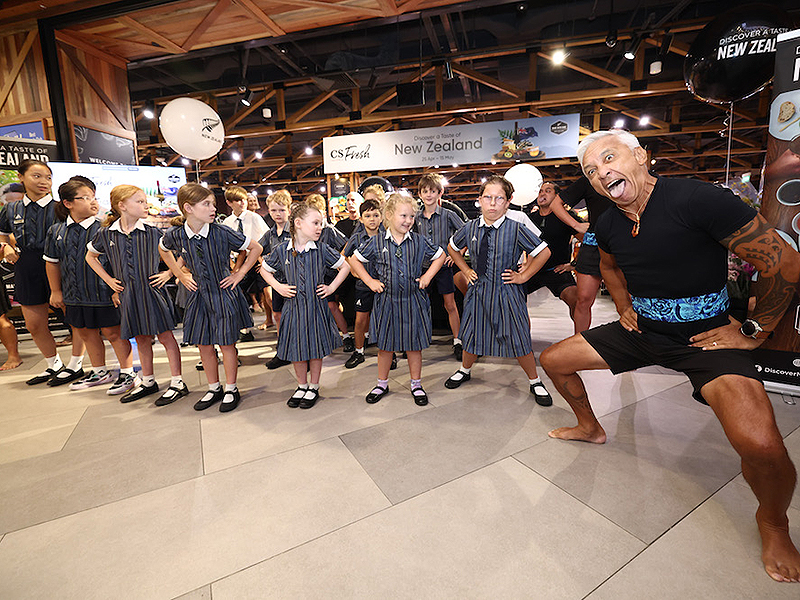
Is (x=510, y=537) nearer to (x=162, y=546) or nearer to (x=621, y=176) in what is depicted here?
(x=162, y=546)

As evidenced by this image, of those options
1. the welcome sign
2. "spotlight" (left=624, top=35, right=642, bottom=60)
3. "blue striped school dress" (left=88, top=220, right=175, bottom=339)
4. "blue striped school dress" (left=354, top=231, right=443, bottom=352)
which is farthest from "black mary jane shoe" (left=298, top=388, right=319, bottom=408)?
"spotlight" (left=624, top=35, right=642, bottom=60)

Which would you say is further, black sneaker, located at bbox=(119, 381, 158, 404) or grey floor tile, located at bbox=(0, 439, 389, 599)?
black sneaker, located at bbox=(119, 381, 158, 404)

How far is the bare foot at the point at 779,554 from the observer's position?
1.19 meters

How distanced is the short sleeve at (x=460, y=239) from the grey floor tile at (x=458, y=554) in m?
1.61

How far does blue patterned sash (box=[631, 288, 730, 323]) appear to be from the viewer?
4.77ft

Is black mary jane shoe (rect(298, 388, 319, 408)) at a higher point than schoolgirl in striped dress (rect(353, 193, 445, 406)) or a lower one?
lower

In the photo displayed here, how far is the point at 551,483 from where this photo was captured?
1.69 metres

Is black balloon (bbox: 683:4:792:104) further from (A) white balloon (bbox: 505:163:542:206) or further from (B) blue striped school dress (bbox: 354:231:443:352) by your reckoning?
(B) blue striped school dress (bbox: 354:231:443:352)

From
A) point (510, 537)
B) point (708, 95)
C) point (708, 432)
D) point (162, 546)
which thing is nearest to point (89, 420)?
point (162, 546)

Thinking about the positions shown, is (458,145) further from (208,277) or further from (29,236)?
(29,236)

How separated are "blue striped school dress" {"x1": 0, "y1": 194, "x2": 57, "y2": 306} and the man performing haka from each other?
4.17 meters

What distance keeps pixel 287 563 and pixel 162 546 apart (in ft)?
1.65

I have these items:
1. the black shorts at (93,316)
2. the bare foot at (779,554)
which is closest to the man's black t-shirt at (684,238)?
the bare foot at (779,554)

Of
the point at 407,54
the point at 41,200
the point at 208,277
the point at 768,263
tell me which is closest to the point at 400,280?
the point at 208,277
